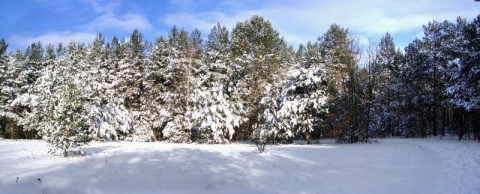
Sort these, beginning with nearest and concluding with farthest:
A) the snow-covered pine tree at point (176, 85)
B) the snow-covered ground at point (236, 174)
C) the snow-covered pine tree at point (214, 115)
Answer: the snow-covered ground at point (236, 174)
the snow-covered pine tree at point (214, 115)
the snow-covered pine tree at point (176, 85)

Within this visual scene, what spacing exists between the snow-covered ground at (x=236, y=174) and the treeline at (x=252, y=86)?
571cm

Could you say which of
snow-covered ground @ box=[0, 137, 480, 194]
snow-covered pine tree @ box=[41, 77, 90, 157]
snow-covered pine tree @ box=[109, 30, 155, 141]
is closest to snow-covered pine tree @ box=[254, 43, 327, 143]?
snow-covered ground @ box=[0, 137, 480, 194]

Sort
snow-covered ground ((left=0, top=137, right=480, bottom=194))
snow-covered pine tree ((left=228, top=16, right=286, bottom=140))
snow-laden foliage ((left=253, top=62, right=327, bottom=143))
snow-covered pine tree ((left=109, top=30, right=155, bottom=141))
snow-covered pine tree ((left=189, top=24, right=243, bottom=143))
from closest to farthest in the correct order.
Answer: snow-covered ground ((left=0, top=137, right=480, bottom=194)), snow-laden foliage ((left=253, top=62, right=327, bottom=143)), snow-covered pine tree ((left=189, top=24, right=243, bottom=143)), snow-covered pine tree ((left=228, top=16, right=286, bottom=140)), snow-covered pine tree ((left=109, top=30, right=155, bottom=141))

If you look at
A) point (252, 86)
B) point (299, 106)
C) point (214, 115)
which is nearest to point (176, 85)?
point (252, 86)

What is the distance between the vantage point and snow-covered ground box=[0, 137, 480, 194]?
10.0 metres

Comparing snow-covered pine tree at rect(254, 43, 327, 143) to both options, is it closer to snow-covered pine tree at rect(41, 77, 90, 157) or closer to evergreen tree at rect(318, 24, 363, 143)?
evergreen tree at rect(318, 24, 363, 143)

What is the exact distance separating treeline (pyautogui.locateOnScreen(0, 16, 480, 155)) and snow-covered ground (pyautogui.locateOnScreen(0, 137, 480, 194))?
225 inches

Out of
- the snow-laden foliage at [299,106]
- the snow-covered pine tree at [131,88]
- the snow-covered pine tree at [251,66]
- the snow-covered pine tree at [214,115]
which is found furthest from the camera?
the snow-covered pine tree at [131,88]

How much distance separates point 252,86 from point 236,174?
22.5 meters

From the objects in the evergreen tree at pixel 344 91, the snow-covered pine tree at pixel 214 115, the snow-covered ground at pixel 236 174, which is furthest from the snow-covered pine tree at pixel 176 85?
the snow-covered ground at pixel 236 174

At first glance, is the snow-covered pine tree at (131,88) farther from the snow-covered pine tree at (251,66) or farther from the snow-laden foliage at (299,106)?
the snow-laden foliage at (299,106)

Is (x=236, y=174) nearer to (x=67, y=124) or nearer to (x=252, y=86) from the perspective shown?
(x=67, y=124)

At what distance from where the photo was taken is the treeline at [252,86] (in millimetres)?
26344

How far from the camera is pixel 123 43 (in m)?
41.4
